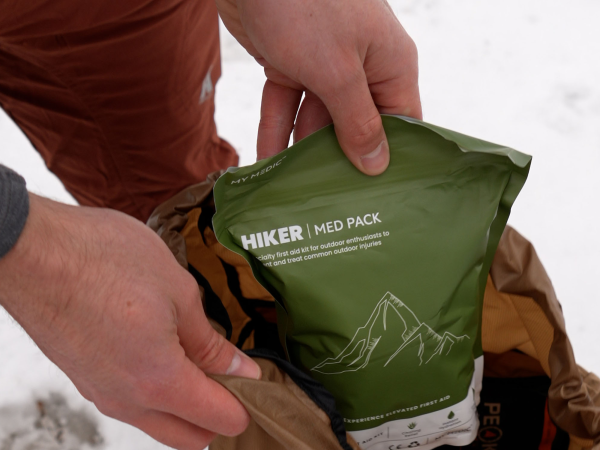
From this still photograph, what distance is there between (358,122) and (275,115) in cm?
21

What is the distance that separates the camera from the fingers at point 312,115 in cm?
69

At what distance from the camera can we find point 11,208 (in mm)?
420

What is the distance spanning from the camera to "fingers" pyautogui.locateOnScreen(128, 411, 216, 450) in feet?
1.73

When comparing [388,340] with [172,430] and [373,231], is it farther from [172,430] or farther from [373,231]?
[172,430]

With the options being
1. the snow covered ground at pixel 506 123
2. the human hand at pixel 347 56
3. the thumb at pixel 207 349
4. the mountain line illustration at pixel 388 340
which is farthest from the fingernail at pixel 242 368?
the snow covered ground at pixel 506 123

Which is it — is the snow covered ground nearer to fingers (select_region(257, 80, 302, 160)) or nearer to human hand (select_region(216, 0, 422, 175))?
fingers (select_region(257, 80, 302, 160))

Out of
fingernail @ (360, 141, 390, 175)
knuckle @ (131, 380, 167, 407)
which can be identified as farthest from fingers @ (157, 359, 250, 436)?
fingernail @ (360, 141, 390, 175)

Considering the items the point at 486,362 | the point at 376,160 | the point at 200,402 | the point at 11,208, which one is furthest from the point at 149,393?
the point at 486,362

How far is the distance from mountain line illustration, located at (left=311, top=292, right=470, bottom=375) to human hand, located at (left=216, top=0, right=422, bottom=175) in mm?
162

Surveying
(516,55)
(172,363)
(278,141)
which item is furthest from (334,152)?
(516,55)

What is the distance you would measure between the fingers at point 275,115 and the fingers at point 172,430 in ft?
1.16

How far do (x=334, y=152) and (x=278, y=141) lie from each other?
17 cm

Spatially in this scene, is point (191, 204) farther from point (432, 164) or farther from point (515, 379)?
point (515, 379)

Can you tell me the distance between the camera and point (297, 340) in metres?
0.66
